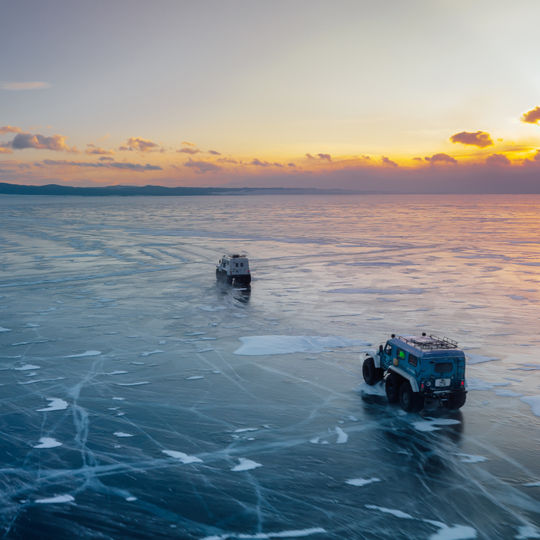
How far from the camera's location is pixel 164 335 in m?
32.9

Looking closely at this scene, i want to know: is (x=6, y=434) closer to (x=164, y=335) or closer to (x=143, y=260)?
(x=164, y=335)

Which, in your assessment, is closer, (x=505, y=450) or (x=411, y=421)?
(x=505, y=450)

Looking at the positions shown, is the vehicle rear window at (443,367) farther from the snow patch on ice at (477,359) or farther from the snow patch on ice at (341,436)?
the snow patch on ice at (477,359)

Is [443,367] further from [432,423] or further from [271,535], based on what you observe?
[271,535]

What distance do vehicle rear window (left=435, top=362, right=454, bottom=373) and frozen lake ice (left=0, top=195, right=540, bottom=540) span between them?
222 cm

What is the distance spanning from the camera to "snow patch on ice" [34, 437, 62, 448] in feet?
60.7

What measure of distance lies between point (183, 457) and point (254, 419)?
399cm

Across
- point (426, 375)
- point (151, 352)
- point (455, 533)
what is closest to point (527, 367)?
point (426, 375)

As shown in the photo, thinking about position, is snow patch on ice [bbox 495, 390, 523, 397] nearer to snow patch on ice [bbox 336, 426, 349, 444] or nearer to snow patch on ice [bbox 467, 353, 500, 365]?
snow patch on ice [bbox 467, 353, 500, 365]

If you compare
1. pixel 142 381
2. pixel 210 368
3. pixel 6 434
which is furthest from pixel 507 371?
pixel 6 434

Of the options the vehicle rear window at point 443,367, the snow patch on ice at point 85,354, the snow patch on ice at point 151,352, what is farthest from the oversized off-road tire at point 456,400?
the snow patch on ice at point 85,354

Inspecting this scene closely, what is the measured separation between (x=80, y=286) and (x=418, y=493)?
41293 millimetres

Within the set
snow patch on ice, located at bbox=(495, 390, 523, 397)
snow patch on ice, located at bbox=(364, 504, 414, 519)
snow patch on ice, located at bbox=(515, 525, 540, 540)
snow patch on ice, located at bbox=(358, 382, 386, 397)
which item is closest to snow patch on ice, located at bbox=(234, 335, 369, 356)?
snow patch on ice, located at bbox=(358, 382, 386, 397)

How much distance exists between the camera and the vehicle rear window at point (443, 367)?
2058 cm
